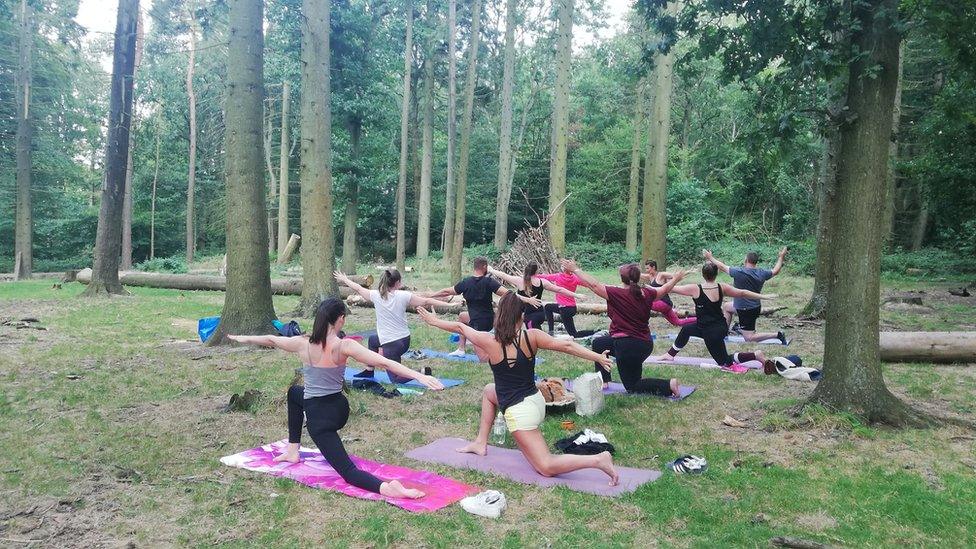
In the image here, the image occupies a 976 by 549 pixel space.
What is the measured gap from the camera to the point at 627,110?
41.6 metres

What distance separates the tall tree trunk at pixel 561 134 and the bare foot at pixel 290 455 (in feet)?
47.6

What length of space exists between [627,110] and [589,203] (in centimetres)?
733

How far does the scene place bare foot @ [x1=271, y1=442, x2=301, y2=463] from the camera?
561 centimetres

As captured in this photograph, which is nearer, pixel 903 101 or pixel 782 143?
pixel 782 143

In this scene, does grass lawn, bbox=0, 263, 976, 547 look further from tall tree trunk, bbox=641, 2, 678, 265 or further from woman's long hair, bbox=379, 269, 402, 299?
tall tree trunk, bbox=641, 2, 678, 265

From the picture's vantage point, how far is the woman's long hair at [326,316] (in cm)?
514

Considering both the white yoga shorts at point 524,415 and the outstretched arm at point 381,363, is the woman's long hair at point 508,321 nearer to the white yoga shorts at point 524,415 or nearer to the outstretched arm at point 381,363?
the white yoga shorts at point 524,415

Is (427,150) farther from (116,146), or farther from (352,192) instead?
(116,146)

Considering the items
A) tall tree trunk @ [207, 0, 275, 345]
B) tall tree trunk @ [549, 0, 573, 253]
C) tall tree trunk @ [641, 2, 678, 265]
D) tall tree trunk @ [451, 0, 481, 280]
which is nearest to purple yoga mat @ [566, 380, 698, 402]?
tall tree trunk @ [207, 0, 275, 345]

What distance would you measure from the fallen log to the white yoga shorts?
23.4 feet

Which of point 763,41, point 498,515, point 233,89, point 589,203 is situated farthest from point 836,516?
point 589,203

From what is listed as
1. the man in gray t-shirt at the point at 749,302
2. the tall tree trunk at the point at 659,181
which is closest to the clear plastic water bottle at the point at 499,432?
the man in gray t-shirt at the point at 749,302

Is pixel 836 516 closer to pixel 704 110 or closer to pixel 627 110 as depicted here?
pixel 704 110

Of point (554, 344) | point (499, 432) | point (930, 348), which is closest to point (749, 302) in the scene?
point (930, 348)
